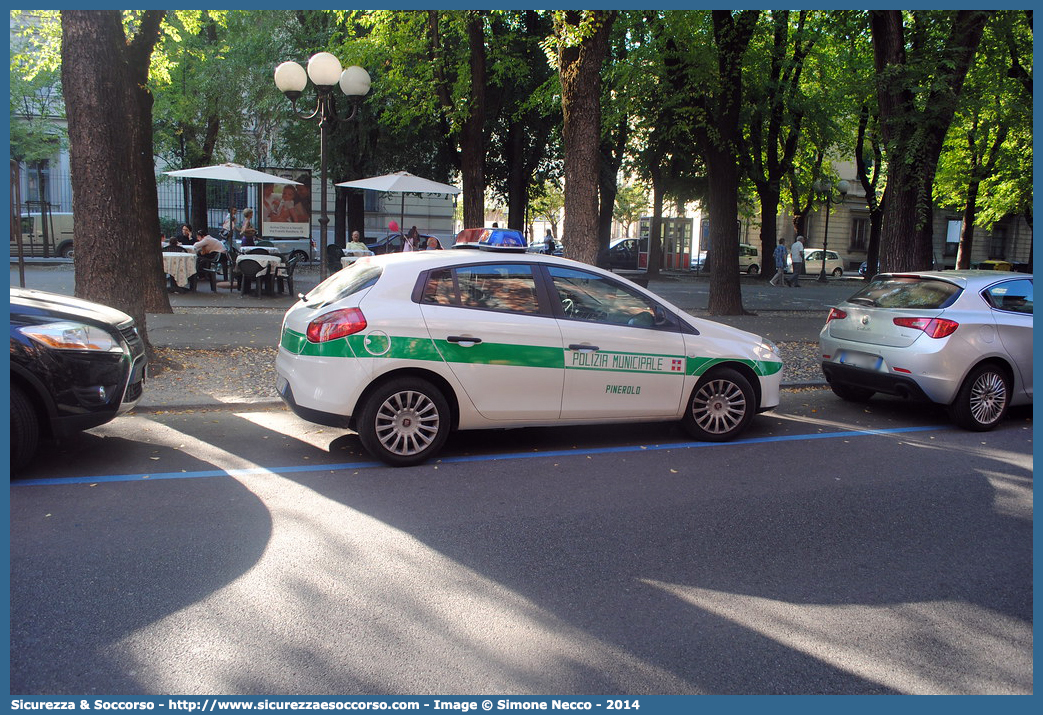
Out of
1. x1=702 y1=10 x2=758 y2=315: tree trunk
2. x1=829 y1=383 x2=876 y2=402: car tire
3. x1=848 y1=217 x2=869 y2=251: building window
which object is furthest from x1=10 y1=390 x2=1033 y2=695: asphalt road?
x1=848 y1=217 x2=869 y2=251: building window

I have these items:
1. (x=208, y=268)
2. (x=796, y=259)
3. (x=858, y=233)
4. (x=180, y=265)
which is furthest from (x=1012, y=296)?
(x=858, y=233)

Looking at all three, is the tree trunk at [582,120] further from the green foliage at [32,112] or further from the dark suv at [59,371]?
the green foliage at [32,112]

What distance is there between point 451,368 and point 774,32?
19163 millimetres

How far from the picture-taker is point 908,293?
839 centimetres

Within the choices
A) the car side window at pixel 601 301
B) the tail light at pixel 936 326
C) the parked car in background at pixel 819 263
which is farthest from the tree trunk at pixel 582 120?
the parked car in background at pixel 819 263

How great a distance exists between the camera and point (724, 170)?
16297 millimetres

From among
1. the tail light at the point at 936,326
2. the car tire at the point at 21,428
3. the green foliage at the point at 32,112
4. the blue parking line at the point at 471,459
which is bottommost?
the blue parking line at the point at 471,459

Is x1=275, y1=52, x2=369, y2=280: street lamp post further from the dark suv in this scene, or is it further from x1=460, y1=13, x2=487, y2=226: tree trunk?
the dark suv

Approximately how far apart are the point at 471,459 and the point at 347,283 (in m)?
1.69

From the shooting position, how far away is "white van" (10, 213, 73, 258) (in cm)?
3106

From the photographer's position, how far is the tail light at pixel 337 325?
19.8 feet

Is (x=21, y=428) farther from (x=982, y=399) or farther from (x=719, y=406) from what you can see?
(x=982, y=399)

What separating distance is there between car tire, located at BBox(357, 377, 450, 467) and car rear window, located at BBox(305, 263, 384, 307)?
31.0 inches

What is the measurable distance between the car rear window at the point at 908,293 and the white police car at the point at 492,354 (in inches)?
81.8
